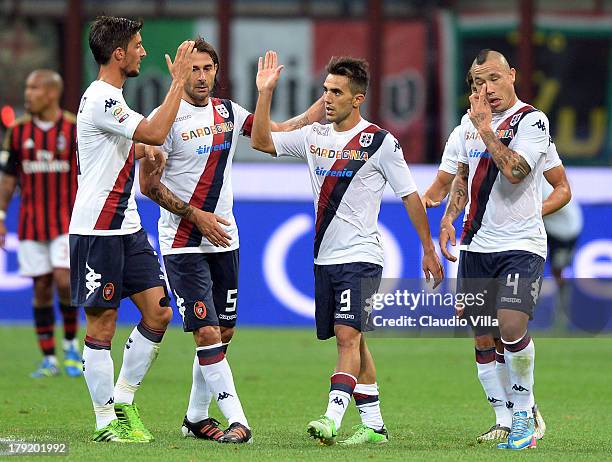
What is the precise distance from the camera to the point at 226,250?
28.8ft

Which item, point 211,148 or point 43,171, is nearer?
point 211,148

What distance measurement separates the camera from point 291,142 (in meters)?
8.66

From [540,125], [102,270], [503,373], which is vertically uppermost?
[540,125]

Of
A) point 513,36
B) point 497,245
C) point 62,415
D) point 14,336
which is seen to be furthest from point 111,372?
point 513,36

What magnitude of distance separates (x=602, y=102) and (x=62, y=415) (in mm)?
12078

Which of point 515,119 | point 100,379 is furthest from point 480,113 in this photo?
point 100,379

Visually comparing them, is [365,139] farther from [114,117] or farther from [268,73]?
[114,117]

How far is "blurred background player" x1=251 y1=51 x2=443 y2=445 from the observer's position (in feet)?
27.5

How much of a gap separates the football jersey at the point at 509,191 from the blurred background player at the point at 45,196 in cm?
Result: 475

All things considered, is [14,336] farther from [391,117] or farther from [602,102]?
[602,102]

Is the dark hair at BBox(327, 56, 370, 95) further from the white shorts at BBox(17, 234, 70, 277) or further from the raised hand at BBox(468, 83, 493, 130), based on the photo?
the white shorts at BBox(17, 234, 70, 277)

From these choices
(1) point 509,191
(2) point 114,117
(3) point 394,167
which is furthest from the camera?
(1) point 509,191

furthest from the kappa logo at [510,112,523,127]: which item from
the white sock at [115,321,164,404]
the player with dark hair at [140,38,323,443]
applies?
the white sock at [115,321,164,404]

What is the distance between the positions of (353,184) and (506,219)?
920 millimetres
